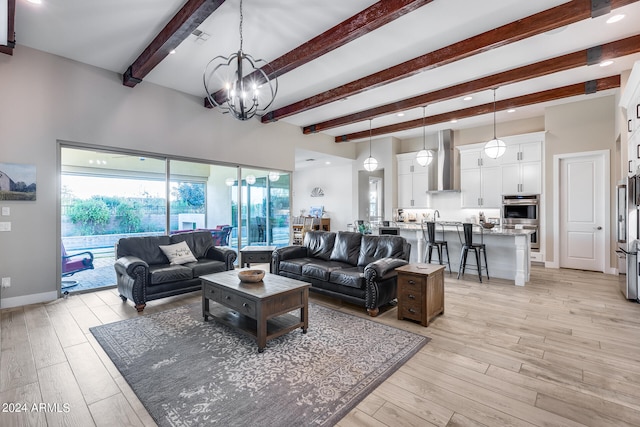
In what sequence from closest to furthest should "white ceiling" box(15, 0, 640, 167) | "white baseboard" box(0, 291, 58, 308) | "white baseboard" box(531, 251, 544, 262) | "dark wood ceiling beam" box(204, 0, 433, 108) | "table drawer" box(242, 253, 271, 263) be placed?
"dark wood ceiling beam" box(204, 0, 433, 108) → "white ceiling" box(15, 0, 640, 167) → "white baseboard" box(0, 291, 58, 308) → "table drawer" box(242, 253, 271, 263) → "white baseboard" box(531, 251, 544, 262)

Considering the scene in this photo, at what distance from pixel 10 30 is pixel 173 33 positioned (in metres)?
1.83

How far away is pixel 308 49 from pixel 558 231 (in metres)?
6.32

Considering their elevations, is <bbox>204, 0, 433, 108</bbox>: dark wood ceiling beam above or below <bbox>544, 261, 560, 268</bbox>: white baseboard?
above

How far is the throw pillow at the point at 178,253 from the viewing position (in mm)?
4547

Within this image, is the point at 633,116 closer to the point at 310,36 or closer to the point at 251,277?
the point at 310,36

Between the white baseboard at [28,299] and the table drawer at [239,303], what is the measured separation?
2.95m

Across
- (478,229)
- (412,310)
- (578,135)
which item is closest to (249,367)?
(412,310)

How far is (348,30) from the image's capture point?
3.31 m

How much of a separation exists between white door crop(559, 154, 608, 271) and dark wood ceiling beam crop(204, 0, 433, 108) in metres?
5.55

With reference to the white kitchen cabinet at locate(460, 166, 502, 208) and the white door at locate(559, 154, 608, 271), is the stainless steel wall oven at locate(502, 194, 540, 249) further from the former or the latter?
the white door at locate(559, 154, 608, 271)

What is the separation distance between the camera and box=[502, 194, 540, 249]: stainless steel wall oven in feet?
21.6

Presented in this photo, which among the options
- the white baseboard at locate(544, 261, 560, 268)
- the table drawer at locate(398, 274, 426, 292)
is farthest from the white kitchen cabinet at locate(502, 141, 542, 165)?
the table drawer at locate(398, 274, 426, 292)

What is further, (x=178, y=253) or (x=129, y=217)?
(x=129, y=217)

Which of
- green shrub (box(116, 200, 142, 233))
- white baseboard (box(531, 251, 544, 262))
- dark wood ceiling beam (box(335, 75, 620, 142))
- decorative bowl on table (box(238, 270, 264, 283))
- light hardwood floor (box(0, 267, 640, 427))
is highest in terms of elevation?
dark wood ceiling beam (box(335, 75, 620, 142))
